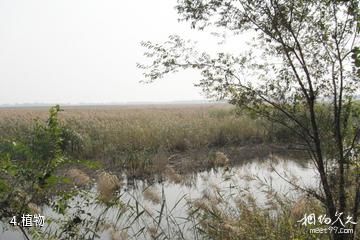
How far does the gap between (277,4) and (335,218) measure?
8.14ft

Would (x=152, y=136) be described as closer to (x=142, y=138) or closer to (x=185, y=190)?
(x=142, y=138)

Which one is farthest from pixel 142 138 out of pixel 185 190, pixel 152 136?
pixel 185 190

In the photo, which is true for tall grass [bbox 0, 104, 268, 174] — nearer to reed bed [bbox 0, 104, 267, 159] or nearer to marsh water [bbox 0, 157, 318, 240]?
reed bed [bbox 0, 104, 267, 159]

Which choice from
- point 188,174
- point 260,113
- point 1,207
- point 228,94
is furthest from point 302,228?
point 188,174

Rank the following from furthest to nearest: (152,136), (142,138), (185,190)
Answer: (152,136) < (142,138) < (185,190)

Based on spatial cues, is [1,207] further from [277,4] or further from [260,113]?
[277,4]

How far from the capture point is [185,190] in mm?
9273

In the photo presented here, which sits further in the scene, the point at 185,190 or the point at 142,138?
the point at 142,138

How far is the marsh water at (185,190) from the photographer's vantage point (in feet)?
20.0

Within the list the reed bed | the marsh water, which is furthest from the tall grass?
the marsh water

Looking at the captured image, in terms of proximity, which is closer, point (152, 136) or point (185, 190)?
point (185, 190)

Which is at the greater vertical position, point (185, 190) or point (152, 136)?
point (152, 136)

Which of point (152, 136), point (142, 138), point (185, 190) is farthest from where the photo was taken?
point (152, 136)

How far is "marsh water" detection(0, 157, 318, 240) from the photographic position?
6094 millimetres
